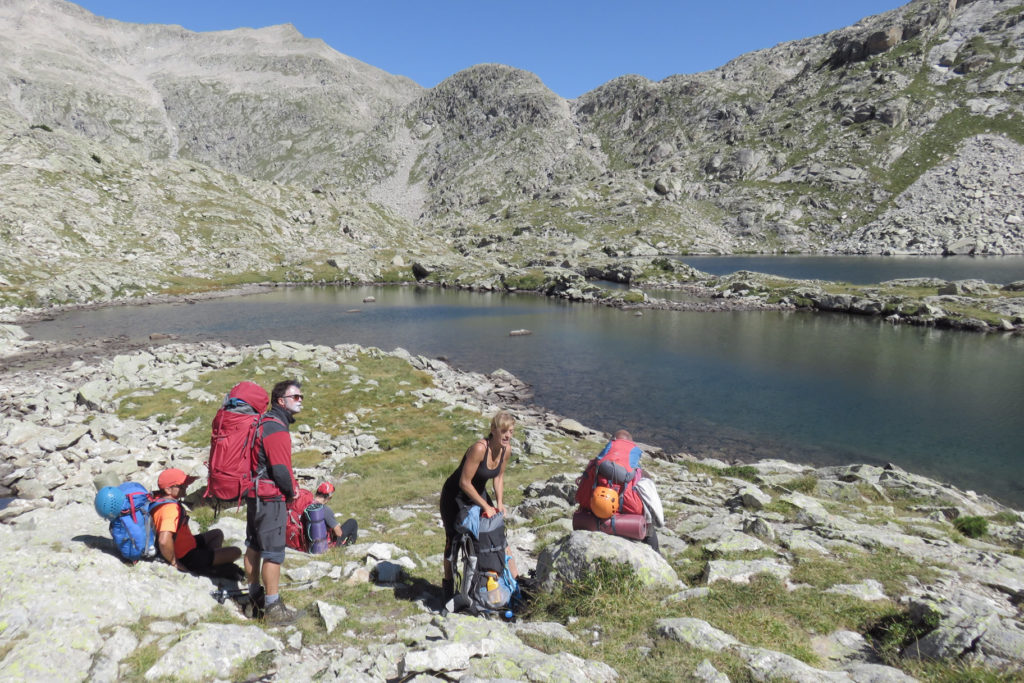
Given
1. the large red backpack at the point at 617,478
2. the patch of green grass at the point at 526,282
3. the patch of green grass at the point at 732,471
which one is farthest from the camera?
the patch of green grass at the point at 526,282

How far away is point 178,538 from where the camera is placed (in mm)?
8961

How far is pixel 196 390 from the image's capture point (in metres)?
31.9

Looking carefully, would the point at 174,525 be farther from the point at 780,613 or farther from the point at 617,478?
the point at 780,613

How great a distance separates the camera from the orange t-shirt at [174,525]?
8.62 metres

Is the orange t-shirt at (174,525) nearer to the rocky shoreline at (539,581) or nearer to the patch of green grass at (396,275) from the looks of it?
the rocky shoreline at (539,581)

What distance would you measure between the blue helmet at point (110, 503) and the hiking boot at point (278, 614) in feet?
10.0

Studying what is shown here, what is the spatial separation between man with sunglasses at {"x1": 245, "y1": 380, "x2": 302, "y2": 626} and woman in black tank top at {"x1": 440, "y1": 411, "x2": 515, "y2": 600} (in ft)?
9.12

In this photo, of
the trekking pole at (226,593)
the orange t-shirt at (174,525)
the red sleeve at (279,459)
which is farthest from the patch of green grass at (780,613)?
the orange t-shirt at (174,525)

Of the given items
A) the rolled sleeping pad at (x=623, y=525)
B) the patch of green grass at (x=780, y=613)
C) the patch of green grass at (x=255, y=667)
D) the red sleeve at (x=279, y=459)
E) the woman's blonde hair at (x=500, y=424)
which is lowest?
the patch of green grass at (x=780, y=613)

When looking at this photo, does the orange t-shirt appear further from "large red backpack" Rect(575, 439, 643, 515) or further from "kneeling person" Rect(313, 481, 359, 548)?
"large red backpack" Rect(575, 439, 643, 515)

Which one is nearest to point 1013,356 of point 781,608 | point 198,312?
point 781,608

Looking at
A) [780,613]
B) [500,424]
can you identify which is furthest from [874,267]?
[500,424]

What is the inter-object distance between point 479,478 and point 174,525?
561cm

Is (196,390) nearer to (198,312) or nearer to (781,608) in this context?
(781,608)
